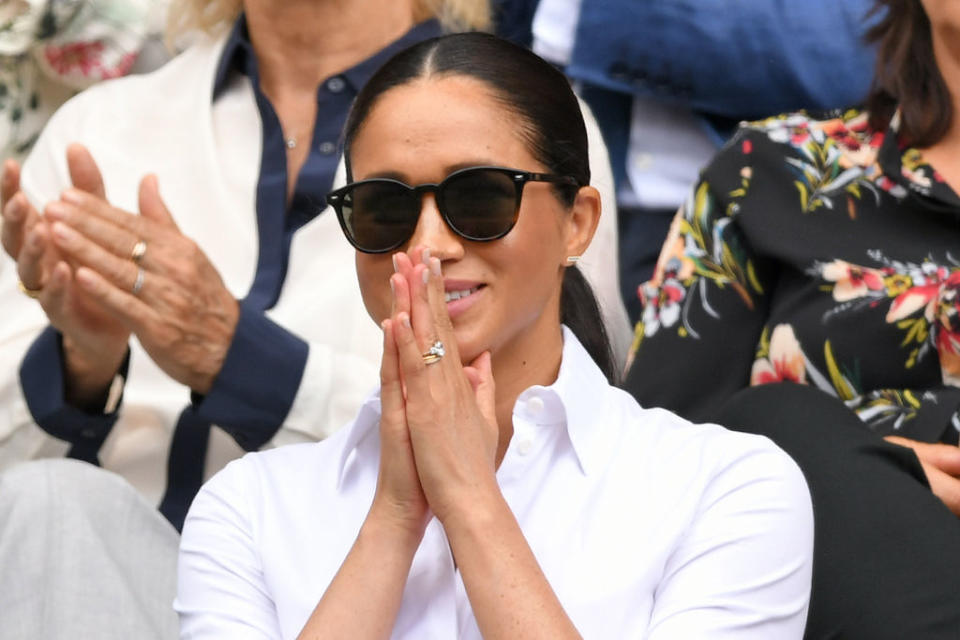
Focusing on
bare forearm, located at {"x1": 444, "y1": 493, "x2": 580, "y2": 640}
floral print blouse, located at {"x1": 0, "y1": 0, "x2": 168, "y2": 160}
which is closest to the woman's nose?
bare forearm, located at {"x1": 444, "y1": 493, "x2": 580, "y2": 640}

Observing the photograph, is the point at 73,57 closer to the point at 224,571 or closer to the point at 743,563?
the point at 224,571

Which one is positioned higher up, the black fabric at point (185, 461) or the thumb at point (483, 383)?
the thumb at point (483, 383)

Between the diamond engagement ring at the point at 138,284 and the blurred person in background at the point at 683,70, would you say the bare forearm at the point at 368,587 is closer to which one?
the diamond engagement ring at the point at 138,284

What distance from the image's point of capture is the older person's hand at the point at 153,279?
Answer: 222cm

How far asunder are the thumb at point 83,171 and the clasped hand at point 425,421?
79 cm

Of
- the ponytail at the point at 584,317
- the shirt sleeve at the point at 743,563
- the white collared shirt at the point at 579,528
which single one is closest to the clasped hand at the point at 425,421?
the white collared shirt at the point at 579,528

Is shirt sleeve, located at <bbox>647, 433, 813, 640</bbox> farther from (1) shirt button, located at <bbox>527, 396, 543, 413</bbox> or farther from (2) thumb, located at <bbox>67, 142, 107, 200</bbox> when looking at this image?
(2) thumb, located at <bbox>67, 142, 107, 200</bbox>

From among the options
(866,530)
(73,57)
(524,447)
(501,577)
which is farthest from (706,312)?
(73,57)

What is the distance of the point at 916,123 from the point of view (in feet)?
8.14

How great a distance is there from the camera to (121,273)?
2234mm

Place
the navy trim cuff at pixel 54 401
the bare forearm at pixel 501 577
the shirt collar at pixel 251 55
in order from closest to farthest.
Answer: the bare forearm at pixel 501 577 < the navy trim cuff at pixel 54 401 < the shirt collar at pixel 251 55

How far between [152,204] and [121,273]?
0.12 meters

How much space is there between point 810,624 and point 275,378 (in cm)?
91

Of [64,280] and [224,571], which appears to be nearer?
[224,571]
